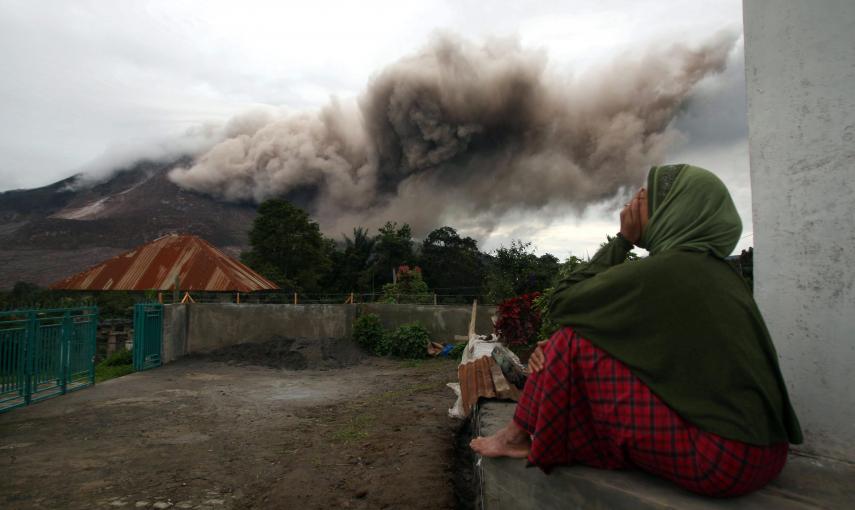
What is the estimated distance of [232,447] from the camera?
145 inches

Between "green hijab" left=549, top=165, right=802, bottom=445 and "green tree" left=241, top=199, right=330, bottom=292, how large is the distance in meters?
28.8

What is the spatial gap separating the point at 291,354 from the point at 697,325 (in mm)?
8988

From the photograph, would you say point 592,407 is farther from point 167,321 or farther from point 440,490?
point 167,321

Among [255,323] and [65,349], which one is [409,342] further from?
[65,349]

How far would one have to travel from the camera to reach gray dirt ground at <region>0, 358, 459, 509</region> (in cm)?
269

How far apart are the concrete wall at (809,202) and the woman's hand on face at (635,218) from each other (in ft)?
2.00

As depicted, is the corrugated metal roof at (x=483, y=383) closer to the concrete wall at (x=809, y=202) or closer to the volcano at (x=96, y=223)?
the concrete wall at (x=809, y=202)

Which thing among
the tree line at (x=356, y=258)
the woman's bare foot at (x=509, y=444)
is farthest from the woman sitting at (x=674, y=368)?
the tree line at (x=356, y=258)

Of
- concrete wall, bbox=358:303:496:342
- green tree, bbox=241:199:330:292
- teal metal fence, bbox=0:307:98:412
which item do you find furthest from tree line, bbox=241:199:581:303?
teal metal fence, bbox=0:307:98:412

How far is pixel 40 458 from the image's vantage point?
3.48m

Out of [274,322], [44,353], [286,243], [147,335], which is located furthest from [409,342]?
[286,243]

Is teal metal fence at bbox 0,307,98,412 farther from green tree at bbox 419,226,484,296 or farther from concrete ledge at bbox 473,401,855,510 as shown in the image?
green tree at bbox 419,226,484,296

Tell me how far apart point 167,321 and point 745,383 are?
387 inches

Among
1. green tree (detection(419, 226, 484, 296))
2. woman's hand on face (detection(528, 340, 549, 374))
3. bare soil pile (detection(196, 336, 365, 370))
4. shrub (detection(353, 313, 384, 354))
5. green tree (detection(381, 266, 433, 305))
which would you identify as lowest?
bare soil pile (detection(196, 336, 365, 370))
